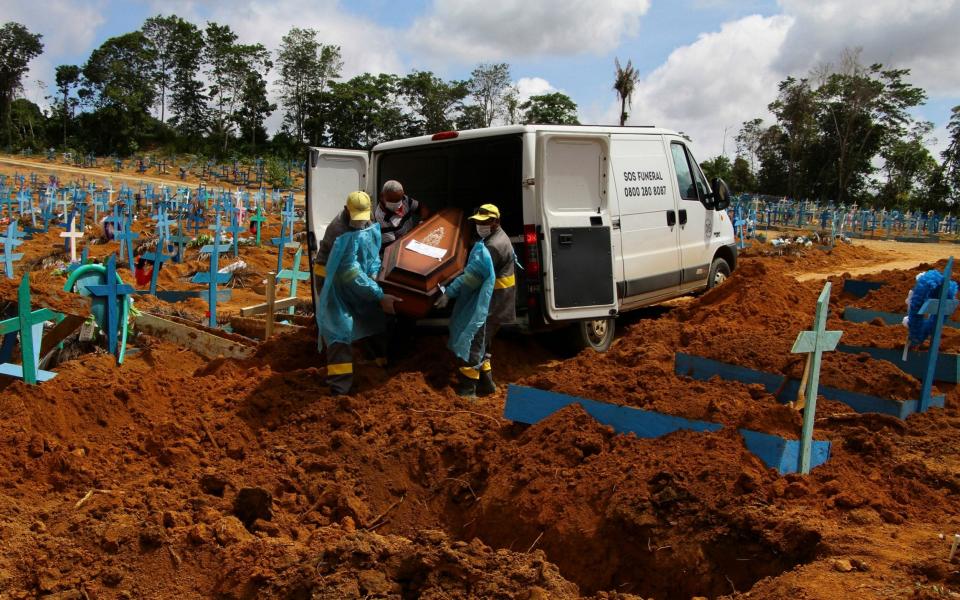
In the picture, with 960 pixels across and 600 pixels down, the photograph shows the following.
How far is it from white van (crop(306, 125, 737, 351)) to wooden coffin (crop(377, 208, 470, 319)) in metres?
0.67

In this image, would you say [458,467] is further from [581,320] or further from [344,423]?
[581,320]

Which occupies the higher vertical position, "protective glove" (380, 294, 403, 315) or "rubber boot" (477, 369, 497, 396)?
"protective glove" (380, 294, 403, 315)

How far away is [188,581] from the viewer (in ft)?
11.5

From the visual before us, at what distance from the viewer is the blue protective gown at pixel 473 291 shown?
19.3 feet

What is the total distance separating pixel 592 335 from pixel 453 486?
10.9 ft

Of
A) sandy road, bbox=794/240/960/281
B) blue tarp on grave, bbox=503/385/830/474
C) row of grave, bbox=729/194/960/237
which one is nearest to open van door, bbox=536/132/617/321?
blue tarp on grave, bbox=503/385/830/474

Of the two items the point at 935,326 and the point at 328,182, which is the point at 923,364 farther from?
the point at 328,182

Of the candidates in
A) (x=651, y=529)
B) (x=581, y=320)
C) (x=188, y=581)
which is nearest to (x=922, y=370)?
(x=581, y=320)

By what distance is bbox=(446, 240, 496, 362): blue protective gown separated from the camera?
589 cm

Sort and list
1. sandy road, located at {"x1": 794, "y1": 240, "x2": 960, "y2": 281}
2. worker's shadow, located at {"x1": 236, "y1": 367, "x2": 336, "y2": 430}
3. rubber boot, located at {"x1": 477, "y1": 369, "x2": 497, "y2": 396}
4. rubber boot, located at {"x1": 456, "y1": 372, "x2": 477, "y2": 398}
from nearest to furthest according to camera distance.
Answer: worker's shadow, located at {"x1": 236, "y1": 367, "x2": 336, "y2": 430} < rubber boot, located at {"x1": 456, "y1": 372, "x2": 477, "y2": 398} < rubber boot, located at {"x1": 477, "y1": 369, "x2": 497, "y2": 396} < sandy road, located at {"x1": 794, "y1": 240, "x2": 960, "y2": 281}

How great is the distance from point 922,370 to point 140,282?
35.3ft

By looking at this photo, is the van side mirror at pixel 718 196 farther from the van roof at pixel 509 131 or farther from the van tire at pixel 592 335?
the van tire at pixel 592 335

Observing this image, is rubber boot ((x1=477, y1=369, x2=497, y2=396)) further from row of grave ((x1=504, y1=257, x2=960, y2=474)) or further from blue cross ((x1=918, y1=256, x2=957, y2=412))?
blue cross ((x1=918, y1=256, x2=957, y2=412))

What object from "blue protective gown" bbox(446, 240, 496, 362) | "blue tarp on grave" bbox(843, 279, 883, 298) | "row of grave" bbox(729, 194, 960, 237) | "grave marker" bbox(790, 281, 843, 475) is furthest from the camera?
"row of grave" bbox(729, 194, 960, 237)
